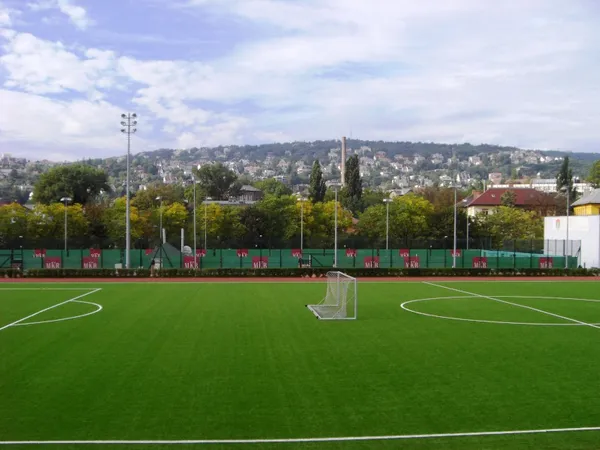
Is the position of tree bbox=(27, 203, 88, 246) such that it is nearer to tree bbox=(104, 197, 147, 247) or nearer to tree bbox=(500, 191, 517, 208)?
tree bbox=(104, 197, 147, 247)

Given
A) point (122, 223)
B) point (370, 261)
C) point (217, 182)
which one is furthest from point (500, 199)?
point (122, 223)

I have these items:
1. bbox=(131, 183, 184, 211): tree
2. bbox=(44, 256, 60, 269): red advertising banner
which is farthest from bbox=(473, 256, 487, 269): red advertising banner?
bbox=(131, 183, 184, 211): tree

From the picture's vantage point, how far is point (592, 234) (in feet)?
174

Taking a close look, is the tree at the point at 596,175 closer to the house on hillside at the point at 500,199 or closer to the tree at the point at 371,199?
the house on hillside at the point at 500,199

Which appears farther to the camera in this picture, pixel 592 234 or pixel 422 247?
pixel 422 247

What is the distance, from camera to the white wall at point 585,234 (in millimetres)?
52406

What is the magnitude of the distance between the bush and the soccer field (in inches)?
679

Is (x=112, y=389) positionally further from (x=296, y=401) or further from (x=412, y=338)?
(x=412, y=338)

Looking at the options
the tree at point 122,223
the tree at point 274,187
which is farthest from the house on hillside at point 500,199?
the tree at point 122,223

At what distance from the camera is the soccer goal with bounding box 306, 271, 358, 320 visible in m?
22.4

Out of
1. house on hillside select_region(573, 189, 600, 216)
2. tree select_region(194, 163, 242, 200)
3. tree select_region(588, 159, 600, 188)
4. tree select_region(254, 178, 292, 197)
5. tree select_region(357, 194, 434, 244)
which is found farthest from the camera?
tree select_region(194, 163, 242, 200)

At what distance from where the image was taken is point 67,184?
95.1m

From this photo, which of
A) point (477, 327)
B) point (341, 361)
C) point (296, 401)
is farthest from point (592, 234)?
point (296, 401)

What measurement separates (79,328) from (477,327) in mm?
12831
